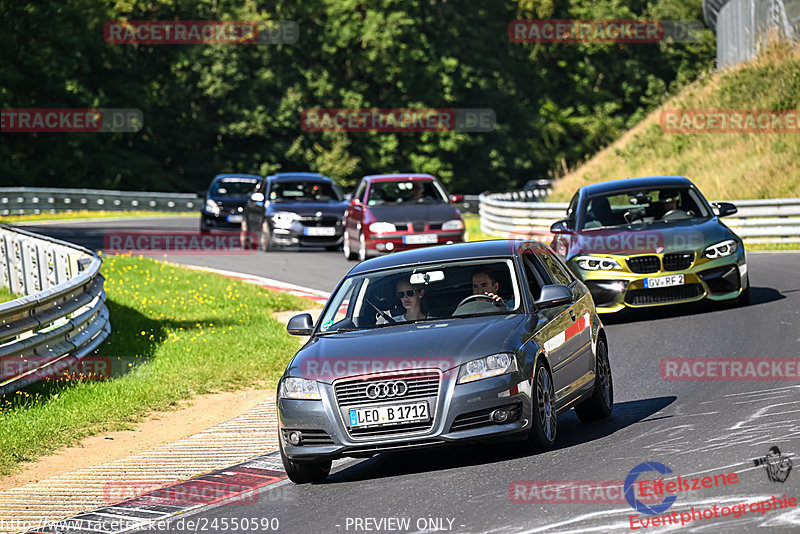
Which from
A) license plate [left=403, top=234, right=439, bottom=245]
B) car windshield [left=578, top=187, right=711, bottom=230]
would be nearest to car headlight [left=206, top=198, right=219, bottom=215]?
license plate [left=403, top=234, right=439, bottom=245]

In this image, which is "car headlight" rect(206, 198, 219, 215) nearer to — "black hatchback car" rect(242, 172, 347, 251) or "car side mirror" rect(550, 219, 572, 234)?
"black hatchback car" rect(242, 172, 347, 251)

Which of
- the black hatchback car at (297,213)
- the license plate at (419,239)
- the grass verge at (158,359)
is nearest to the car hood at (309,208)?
the black hatchback car at (297,213)

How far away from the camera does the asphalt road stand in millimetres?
6918

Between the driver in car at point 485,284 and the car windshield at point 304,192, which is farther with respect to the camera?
the car windshield at point 304,192

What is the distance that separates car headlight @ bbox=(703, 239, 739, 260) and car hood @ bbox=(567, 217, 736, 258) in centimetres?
5

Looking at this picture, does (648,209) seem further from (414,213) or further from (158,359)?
(414,213)

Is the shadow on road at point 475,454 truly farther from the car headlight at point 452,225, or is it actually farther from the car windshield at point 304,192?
the car windshield at point 304,192

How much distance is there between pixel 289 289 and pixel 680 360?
33.4 ft

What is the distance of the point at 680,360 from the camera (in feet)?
42.3

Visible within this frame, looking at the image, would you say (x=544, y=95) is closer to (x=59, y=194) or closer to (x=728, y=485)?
(x=59, y=194)

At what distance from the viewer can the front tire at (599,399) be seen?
33.0 feet

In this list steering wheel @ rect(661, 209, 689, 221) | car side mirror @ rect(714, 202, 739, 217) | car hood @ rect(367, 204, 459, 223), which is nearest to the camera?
steering wheel @ rect(661, 209, 689, 221)

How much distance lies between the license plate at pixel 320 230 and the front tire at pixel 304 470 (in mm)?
19679

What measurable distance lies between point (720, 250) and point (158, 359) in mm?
6441
